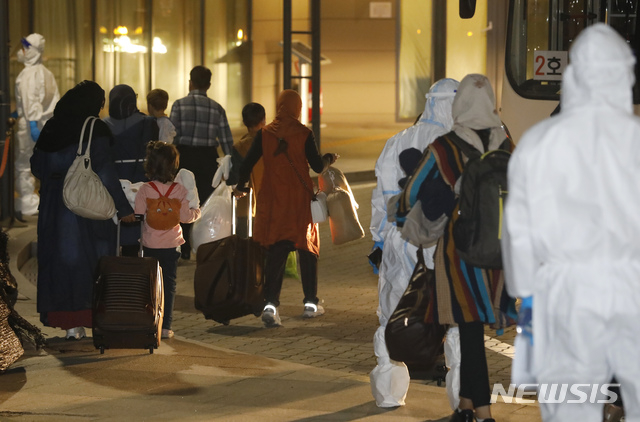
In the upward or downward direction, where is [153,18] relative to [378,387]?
upward

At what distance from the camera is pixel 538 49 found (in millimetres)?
11594

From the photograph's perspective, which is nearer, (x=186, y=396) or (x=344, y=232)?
(x=186, y=396)

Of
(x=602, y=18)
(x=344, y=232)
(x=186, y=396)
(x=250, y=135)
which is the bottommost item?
(x=186, y=396)

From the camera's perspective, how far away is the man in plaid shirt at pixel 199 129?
11836 millimetres

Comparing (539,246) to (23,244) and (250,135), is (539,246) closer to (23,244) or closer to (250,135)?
(250,135)

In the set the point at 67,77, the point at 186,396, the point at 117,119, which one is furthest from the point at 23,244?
the point at 67,77

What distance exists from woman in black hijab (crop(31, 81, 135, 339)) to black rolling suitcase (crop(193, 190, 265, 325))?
784mm

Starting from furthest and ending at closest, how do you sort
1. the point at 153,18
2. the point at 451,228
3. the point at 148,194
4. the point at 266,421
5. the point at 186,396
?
the point at 153,18, the point at 148,194, the point at 186,396, the point at 266,421, the point at 451,228

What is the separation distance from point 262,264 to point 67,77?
472 inches

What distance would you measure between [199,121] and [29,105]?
9.59 feet

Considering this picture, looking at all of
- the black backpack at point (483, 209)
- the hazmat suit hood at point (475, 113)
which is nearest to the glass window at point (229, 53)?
the hazmat suit hood at point (475, 113)

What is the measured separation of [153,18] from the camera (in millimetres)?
22594

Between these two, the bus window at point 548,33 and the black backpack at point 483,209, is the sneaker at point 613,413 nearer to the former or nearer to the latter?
the black backpack at point 483,209

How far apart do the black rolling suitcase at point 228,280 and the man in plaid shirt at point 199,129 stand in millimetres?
2931
